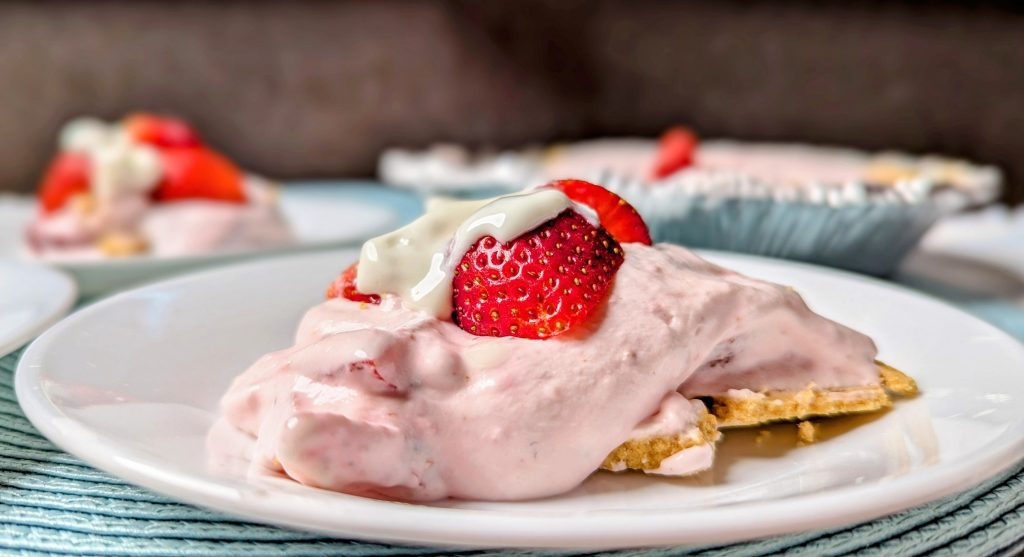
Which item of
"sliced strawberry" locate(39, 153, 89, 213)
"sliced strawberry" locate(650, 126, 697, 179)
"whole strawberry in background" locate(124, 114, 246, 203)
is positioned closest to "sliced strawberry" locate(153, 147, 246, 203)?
"whole strawberry in background" locate(124, 114, 246, 203)

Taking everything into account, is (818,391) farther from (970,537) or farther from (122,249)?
(122,249)

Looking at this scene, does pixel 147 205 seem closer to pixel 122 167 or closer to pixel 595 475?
pixel 122 167

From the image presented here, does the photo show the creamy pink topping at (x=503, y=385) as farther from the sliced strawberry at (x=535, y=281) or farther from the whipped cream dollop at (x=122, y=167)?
the whipped cream dollop at (x=122, y=167)

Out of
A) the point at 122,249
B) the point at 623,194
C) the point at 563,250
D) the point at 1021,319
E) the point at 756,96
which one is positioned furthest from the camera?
the point at 756,96

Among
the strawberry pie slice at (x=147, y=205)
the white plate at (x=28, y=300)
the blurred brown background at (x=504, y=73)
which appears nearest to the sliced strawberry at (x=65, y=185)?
the strawberry pie slice at (x=147, y=205)

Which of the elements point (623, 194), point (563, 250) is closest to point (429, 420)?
point (563, 250)

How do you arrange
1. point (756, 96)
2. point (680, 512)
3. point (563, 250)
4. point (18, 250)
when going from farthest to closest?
point (756, 96) → point (18, 250) → point (563, 250) → point (680, 512)

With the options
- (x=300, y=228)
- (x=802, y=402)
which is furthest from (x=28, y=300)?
(x=300, y=228)
